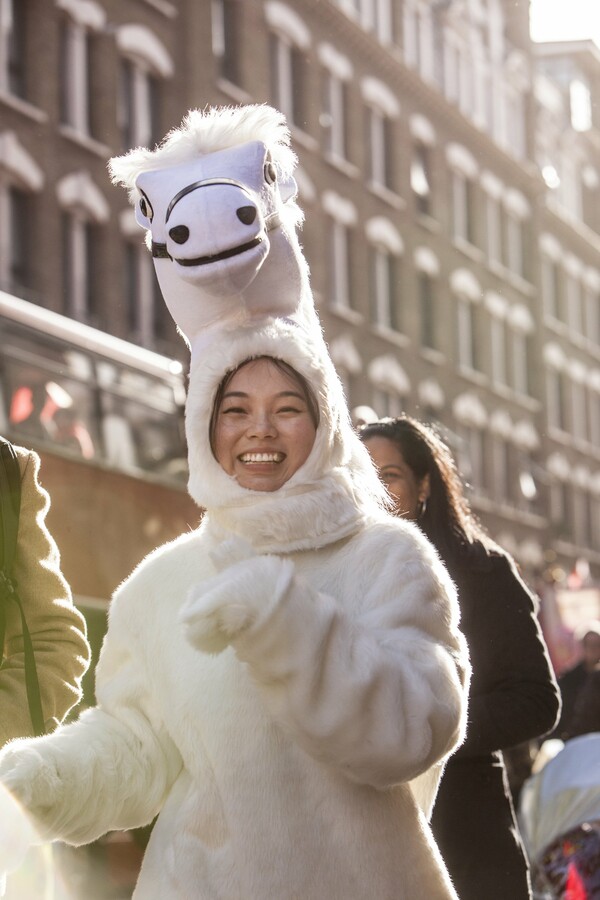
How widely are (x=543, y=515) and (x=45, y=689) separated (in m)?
40.9

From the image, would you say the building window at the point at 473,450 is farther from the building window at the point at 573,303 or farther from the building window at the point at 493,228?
the building window at the point at 573,303

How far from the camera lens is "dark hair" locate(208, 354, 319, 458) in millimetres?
3883

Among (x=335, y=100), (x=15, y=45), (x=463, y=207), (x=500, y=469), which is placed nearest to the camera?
(x=15, y=45)

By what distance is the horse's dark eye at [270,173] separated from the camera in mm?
4230

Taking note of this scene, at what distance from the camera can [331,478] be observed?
12.5ft

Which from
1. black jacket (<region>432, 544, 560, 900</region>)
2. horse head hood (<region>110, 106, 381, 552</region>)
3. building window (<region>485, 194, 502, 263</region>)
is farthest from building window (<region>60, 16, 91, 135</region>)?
horse head hood (<region>110, 106, 381, 552</region>)

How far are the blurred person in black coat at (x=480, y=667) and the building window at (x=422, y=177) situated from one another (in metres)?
34.2

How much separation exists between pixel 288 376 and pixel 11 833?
115 centimetres

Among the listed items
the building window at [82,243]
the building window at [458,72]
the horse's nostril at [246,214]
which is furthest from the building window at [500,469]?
the horse's nostril at [246,214]

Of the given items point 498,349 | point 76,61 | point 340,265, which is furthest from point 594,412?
point 76,61

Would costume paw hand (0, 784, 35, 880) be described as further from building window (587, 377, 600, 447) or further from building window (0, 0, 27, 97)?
building window (587, 377, 600, 447)

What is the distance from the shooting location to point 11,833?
337 centimetres

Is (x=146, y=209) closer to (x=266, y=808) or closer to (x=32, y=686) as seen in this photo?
(x=32, y=686)

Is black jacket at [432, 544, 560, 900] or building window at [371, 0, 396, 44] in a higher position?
building window at [371, 0, 396, 44]
